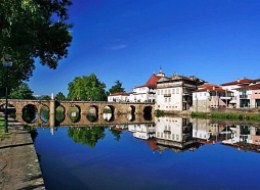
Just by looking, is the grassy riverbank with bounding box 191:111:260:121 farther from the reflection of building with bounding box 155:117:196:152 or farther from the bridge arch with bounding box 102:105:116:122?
the reflection of building with bounding box 155:117:196:152

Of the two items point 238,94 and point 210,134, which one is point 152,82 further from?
point 210,134

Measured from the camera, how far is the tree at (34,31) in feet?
39.4

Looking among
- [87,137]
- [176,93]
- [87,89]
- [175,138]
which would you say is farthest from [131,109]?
[175,138]

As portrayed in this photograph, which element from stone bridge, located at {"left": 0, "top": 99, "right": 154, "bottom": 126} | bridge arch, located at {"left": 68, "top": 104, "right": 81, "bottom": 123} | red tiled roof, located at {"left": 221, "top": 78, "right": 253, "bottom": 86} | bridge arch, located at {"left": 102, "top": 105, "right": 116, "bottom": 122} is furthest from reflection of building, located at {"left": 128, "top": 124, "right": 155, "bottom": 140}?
red tiled roof, located at {"left": 221, "top": 78, "right": 253, "bottom": 86}

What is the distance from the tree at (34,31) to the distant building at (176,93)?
66.5 metres

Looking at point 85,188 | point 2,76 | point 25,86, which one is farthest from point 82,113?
point 85,188

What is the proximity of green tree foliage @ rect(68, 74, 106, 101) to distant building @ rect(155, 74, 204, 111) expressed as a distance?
104 ft

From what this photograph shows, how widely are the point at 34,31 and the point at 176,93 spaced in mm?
73245

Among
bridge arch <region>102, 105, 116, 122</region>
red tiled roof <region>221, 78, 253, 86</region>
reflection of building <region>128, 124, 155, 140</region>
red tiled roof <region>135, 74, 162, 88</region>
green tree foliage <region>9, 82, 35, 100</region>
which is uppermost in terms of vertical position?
red tiled roof <region>135, 74, 162, 88</region>

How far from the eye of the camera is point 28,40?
1402 cm

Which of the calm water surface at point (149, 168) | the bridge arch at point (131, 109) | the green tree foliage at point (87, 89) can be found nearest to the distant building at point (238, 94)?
the bridge arch at point (131, 109)

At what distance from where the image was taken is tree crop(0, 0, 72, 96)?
1201cm

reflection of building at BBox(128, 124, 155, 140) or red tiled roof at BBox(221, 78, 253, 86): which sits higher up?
red tiled roof at BBox(221, 78, 253, 86)

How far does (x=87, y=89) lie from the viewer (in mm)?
115562
